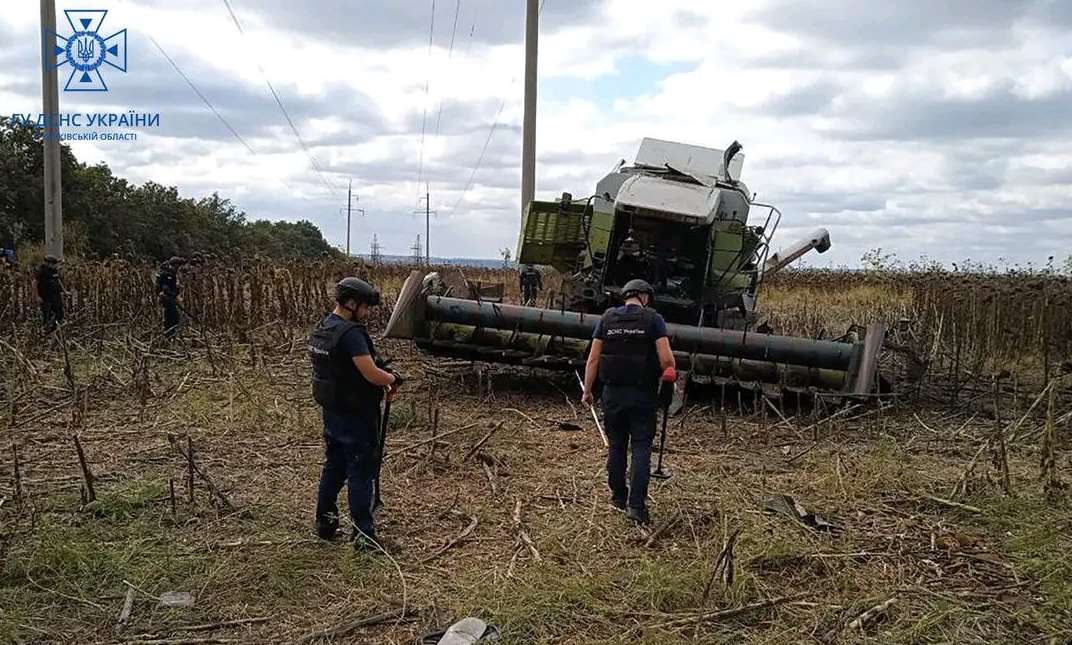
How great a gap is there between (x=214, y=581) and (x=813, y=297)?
20579 millimetres

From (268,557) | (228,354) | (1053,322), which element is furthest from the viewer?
(1053,322)

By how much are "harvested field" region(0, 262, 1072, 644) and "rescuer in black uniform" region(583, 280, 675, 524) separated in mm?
370

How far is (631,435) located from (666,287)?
15.0 feet

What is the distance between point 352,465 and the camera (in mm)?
4773

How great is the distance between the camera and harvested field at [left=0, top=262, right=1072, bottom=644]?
4.00 metres

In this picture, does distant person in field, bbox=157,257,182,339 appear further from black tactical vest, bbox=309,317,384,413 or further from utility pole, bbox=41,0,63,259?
black tactical vest, bbox=309,317,384,413

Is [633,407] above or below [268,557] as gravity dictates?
above

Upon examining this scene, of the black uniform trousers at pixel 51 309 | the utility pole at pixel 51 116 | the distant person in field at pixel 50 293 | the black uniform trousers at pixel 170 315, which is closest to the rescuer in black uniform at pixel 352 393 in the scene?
the black uniform trousers at pixel 170 315

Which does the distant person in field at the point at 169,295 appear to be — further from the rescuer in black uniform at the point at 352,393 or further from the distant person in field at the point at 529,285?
the rescuer in black uniform at the point at 352,393

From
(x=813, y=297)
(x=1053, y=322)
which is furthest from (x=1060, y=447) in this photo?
(x=813, y=297)

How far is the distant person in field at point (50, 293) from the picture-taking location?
11273 mm

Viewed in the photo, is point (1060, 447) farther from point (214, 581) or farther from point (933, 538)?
point (214, 581)

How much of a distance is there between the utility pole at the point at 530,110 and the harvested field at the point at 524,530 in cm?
867

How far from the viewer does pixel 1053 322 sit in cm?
1173
